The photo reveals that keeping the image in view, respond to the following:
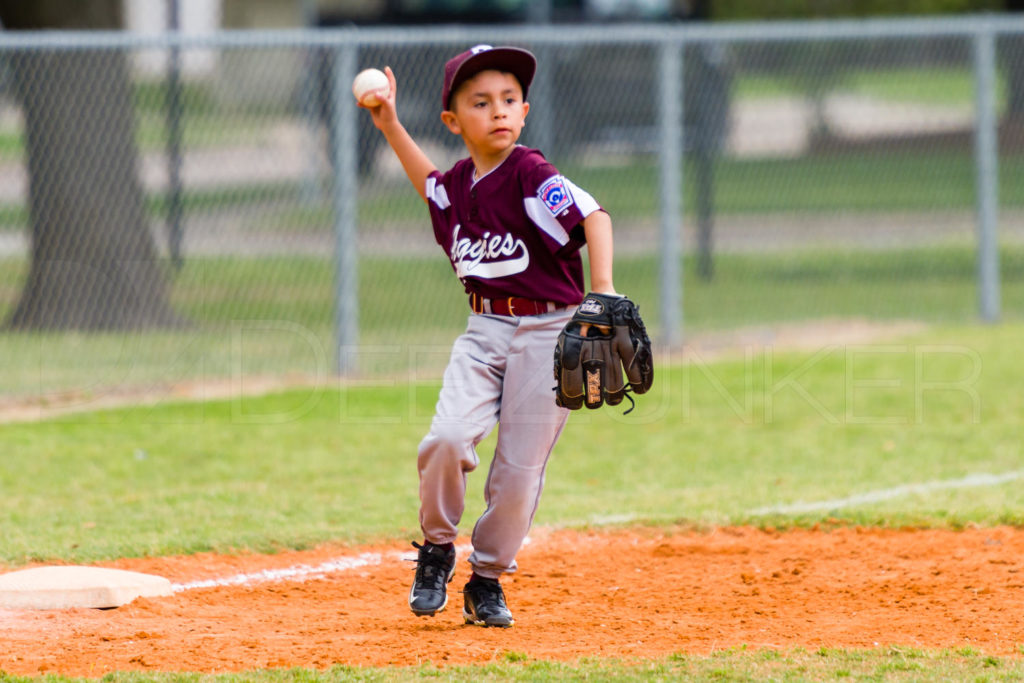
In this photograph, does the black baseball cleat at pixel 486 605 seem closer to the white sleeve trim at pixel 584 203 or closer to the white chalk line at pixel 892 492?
the white sleeve trim at pixel 584 203

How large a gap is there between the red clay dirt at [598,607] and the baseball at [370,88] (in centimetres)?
169

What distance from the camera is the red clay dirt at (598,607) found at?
379cm

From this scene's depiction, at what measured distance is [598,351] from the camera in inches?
154

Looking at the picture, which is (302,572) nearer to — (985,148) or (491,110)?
(491,110)

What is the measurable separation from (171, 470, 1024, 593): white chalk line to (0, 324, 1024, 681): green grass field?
0.06 m

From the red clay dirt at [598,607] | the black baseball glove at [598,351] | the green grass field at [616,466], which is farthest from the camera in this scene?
the green grass field at [616,466]

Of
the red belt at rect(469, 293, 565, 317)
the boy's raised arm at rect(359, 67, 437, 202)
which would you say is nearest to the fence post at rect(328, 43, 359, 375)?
the boy's raised arm at rect(359, 67, 437, 202)

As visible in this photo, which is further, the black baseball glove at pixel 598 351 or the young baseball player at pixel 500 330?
the young baseball player at pixel 500 330

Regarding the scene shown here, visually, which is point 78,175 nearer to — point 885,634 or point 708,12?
point 885,634

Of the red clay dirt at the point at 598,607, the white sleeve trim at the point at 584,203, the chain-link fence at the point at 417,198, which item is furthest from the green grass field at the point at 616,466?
the white sleeve trim at the point at 584,203

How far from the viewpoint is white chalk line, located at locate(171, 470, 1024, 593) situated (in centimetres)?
480

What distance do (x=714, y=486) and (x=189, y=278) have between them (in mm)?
6838

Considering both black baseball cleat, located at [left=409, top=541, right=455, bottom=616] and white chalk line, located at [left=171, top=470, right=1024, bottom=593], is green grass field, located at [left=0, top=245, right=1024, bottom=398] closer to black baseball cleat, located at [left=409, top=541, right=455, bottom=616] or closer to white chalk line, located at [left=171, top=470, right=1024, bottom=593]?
white chalk line, located at [left=171, top=470, right=1024, bottom=593]

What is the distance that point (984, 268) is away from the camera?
34.0ft
